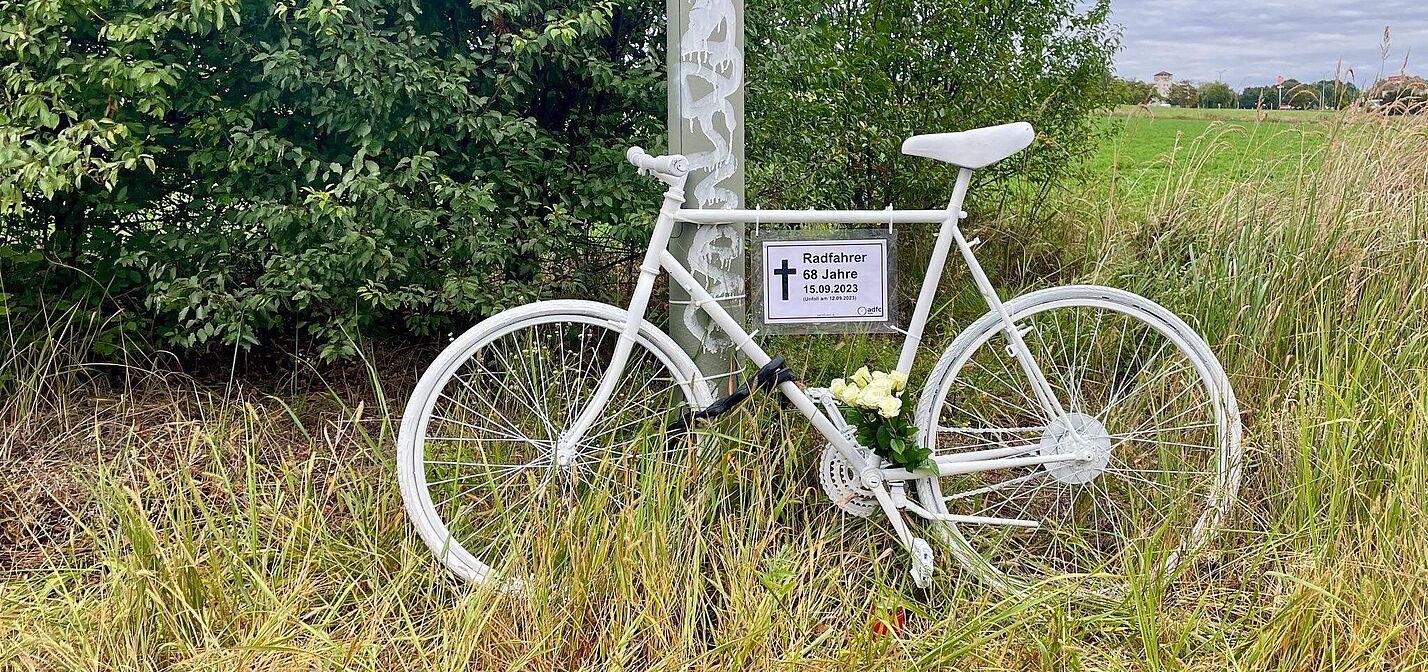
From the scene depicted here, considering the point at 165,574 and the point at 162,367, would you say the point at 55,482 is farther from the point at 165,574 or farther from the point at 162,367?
the point at 165,574

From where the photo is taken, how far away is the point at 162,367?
3.71 metres

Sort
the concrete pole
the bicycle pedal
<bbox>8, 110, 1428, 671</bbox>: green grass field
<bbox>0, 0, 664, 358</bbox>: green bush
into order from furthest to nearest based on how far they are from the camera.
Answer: <bbox>0, 0, 664, 358</bbox>: green bush, the concrete pole, the bicycle pedal, <bbox>8, 110, 1428, 671</bbox>: green grass field

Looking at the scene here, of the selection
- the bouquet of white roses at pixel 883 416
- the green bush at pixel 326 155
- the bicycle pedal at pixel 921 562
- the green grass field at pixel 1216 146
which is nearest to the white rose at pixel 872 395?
the bouquet of white roses at pixel 883 416

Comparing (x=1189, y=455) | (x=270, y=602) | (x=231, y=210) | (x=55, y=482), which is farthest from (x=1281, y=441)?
(x=55, y=482)

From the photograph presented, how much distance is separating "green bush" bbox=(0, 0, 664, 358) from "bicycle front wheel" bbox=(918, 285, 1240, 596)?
1.18 metres

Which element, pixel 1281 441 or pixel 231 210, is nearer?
pixel 1281 441

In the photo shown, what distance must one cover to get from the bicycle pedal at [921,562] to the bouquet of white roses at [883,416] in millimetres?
183

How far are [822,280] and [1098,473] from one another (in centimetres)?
88

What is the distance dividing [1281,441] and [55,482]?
11.2 feet

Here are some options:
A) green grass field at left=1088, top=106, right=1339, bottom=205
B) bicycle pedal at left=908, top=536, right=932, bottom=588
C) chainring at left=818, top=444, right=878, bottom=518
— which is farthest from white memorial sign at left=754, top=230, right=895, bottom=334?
green grass field at left=1088, top=106, right=1339, bottom=205

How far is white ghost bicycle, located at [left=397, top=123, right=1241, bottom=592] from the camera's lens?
8.44 ft

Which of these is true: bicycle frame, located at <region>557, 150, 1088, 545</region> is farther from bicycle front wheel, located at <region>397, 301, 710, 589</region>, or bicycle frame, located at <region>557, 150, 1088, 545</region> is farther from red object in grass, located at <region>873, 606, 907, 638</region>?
red object in grass, located at <region>873, 606, 907, 638</region>

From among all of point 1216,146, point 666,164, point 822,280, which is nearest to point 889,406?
point 822,280

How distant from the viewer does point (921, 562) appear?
2.64 m
